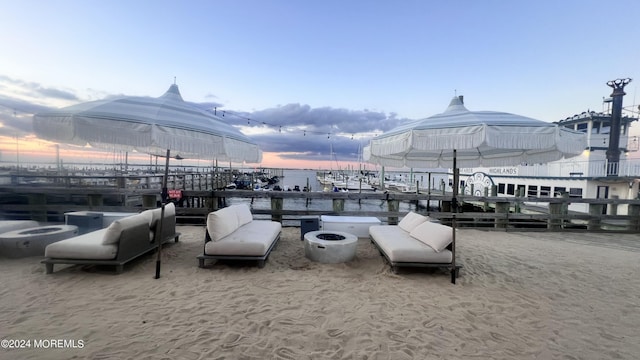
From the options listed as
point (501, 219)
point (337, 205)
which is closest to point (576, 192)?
point (501, 219)

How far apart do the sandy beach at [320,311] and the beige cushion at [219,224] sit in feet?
1.70

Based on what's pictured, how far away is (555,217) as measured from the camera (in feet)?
23.5

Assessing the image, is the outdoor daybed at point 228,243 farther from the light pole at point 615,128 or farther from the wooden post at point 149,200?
the light pole at point 615,128

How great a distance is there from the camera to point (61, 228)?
465 centimetres

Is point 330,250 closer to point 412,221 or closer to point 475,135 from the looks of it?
point 412,221

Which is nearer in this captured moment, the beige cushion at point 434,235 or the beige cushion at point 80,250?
the beige cushion at point 80,250

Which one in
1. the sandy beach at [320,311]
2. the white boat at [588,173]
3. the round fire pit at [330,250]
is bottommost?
the sandy beach at [320,311]

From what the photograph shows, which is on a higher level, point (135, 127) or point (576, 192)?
point (135, 127)

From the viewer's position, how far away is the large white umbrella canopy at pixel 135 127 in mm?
2967

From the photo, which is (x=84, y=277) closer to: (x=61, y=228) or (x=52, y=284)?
(x=52, y=284)

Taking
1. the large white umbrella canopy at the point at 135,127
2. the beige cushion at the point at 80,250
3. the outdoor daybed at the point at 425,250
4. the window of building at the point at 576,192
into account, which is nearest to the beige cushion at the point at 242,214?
the large white umbrella canopy at the point at 135,127

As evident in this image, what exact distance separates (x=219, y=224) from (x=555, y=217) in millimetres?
8822

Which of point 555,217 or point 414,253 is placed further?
point 555,217

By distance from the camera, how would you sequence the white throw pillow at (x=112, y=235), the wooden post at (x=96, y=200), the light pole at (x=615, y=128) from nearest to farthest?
the white throw pillow at (x=112, y=235)
the wooden post at (x=96, y=200)
the light pole at (x=615, y=128)
